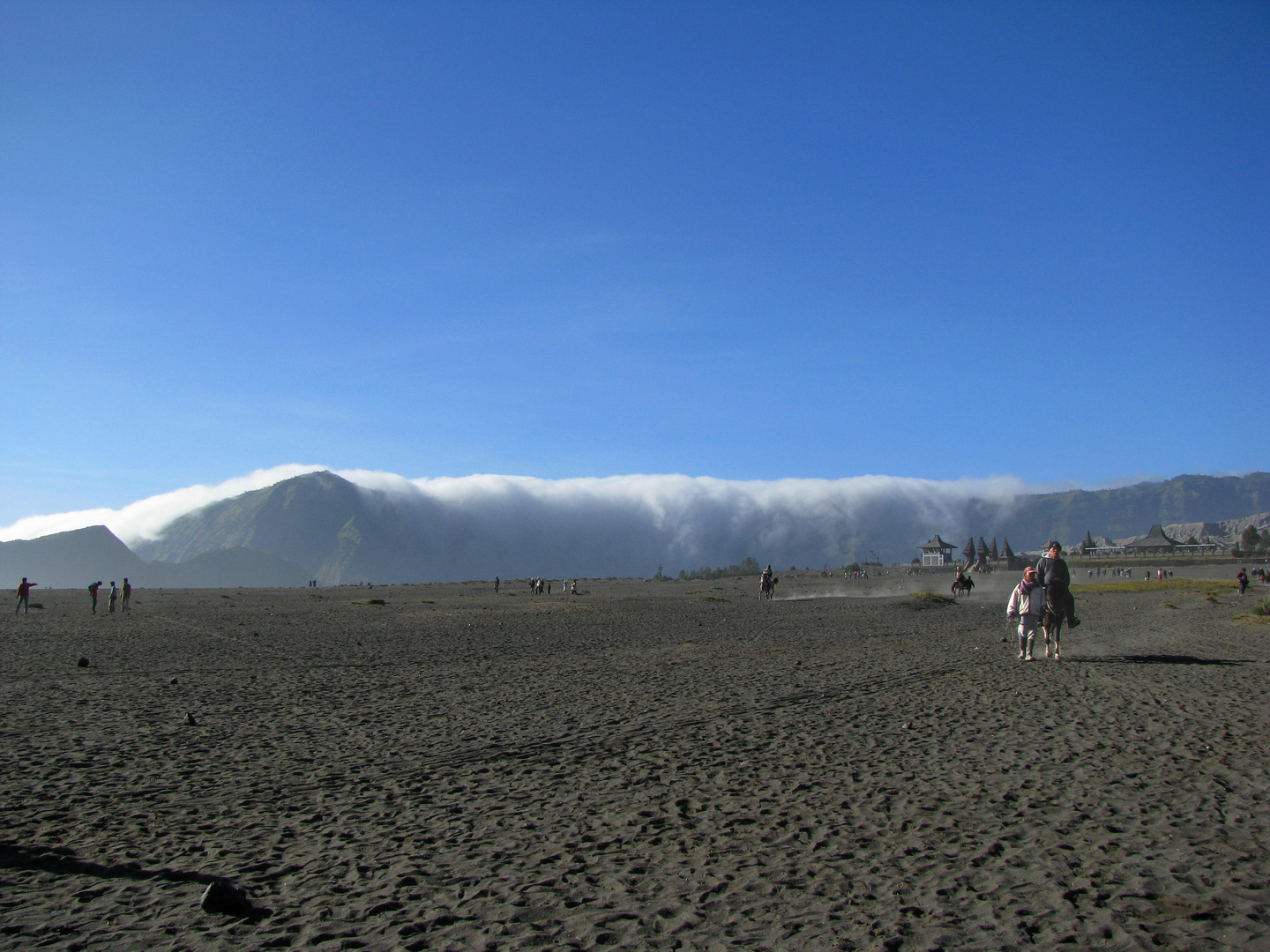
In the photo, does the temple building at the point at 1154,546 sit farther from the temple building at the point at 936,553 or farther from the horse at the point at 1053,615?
the horse at the point at 1053,615

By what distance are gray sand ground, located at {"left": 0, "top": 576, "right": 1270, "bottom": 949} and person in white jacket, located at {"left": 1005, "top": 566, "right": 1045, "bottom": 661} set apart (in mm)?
603

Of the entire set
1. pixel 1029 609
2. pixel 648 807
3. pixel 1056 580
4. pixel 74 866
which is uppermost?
pixel 1056 580

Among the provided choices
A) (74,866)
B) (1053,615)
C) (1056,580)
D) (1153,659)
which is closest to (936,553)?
(1153,659)

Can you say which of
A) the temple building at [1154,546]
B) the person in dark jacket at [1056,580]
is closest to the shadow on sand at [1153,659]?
the person in dark jacket at [1056,580]

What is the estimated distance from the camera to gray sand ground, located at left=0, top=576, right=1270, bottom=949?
4516mm

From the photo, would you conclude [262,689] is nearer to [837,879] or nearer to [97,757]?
[97,757]

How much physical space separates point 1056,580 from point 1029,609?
80cm

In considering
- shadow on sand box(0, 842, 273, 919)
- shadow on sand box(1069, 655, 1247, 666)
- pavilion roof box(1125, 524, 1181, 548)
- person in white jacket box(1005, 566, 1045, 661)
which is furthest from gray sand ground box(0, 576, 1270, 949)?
pavilion roof box(1125, 524, 1181, 548)

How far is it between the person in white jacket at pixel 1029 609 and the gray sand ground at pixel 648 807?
60 centimetres

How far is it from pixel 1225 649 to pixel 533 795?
17.7 meters

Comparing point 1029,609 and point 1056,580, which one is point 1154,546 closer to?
point 1029,609

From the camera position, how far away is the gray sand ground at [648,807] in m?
4.52

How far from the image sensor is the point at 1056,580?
14953 millimetres

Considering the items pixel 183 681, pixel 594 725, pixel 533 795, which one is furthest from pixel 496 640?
pixel 533 795
